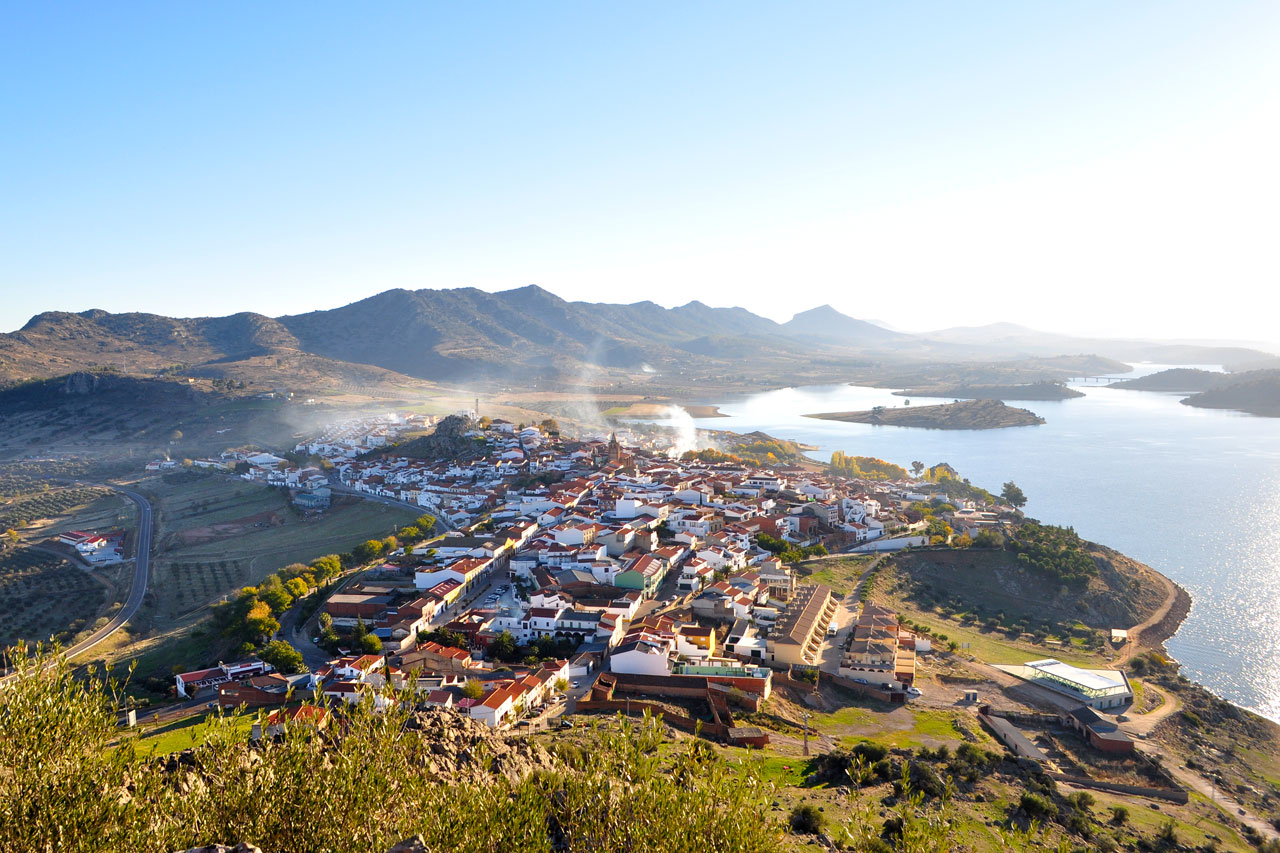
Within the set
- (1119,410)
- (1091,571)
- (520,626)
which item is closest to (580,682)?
(520,626)

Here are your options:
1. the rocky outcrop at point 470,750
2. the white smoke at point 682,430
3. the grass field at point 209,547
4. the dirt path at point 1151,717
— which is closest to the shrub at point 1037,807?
the dirt path at point 1151,717

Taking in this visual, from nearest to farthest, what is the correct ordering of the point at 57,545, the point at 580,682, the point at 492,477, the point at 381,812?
1. the point at 381,812
2. the point at 580,682
3. the point at 57,545
4. the point at 492,477

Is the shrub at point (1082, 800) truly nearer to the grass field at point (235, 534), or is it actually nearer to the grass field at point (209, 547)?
the grass field at point (209, 547)

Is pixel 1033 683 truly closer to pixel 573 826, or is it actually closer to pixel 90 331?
pixel 573 826

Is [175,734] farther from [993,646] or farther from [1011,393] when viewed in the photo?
[1011,393]

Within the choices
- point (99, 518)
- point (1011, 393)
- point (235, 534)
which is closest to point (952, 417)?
point (1011, 393)

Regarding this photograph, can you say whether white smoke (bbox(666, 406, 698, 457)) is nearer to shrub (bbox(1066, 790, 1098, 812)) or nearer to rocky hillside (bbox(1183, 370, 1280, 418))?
shrub (bbox(1066, 790, 1098, 812))

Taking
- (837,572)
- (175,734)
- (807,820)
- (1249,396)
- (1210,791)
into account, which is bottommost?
(1210,791)
